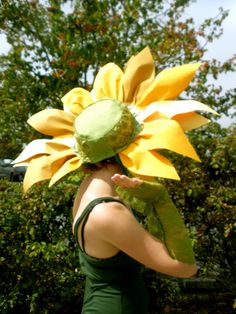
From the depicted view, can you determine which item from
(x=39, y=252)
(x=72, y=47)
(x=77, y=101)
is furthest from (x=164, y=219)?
(x=72, y=47)

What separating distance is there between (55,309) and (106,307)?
7.50ft

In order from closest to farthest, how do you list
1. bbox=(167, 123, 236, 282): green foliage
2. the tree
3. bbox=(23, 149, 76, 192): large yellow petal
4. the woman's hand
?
the woman's hand < bbox=(23, 149, 76, 192): large yellow petal < bbox=(167, 123, 236, 282): green foliage < the tree

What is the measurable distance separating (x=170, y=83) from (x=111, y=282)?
0.71m

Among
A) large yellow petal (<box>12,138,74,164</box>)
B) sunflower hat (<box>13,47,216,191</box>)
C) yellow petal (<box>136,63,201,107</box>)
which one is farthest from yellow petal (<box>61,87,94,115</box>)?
yellow petal (<box>136,63,201,107</box>)

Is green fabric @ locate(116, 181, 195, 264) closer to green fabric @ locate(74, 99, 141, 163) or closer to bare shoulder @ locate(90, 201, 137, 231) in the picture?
bare shoulder @ locate(90, 201, 137, 231)

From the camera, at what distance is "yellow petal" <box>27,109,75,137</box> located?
179cm

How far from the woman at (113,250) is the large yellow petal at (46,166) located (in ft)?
0.47

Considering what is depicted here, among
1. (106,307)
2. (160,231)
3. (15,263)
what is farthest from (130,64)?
(15,263)

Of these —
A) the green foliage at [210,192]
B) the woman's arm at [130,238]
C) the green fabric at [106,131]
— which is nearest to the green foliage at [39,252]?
the green foliage at [210,192]

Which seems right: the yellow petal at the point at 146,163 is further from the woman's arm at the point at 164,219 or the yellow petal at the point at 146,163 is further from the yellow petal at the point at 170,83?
the yellow petal at the point at 170,83

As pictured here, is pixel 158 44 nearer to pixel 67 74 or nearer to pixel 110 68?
pixel 67 74

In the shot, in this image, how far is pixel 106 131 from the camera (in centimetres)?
155

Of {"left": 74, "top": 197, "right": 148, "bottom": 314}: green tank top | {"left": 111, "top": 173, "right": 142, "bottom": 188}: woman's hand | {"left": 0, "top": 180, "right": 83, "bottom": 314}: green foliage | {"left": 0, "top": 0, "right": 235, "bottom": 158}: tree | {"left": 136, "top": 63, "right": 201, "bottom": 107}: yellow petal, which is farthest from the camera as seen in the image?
{"left": 0, "top": 0, "right": 235, "bottom": 158}: tree

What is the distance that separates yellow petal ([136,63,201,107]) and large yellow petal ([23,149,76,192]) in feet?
1.19
